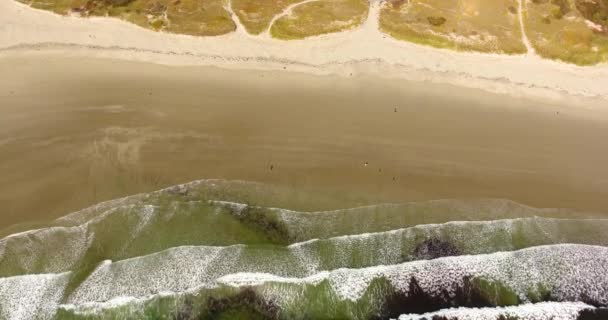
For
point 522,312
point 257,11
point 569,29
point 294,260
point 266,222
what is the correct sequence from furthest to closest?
1. point 569,29
2. point 257,11
3. point 266,222
4. point 294,260
5. point 522,312

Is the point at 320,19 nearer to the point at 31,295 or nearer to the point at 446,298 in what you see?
the point at 446,298

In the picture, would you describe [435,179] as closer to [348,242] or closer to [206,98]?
[348,242]

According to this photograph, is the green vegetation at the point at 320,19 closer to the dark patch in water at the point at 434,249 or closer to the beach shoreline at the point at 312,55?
the beach shoreline at the point at 312,55

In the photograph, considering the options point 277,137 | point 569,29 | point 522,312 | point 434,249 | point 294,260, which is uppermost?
point 569,29

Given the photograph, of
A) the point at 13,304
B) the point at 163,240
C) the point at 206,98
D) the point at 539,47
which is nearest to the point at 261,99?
the point at 206,98

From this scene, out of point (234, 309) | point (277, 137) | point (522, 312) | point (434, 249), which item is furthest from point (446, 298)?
point (277, 137)
